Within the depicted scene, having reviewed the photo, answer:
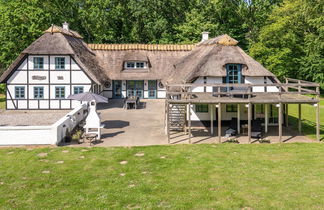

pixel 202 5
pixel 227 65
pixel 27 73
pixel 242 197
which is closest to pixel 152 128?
pixel 227 65

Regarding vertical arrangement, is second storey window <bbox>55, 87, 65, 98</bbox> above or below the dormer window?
below

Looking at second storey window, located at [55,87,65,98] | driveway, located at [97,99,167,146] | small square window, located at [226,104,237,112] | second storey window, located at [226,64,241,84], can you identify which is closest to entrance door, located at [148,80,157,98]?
driveway, located at [97,99,167,146]

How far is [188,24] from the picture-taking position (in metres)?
43.2

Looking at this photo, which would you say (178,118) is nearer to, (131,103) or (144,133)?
(144,133)

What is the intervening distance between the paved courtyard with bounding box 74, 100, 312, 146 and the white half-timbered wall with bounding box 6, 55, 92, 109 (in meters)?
4.80

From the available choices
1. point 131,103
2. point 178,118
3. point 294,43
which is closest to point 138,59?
point 131,103

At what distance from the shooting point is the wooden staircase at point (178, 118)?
19406 mm

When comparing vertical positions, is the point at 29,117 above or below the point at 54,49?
below

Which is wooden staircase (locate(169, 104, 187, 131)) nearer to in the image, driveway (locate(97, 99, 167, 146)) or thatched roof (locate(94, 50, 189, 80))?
driveway (locate(97, 99, 167, 146))

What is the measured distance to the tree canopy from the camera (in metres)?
34.9

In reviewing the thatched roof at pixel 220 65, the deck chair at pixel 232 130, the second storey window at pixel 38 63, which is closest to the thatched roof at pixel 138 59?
the second storey window at pixel 38 63

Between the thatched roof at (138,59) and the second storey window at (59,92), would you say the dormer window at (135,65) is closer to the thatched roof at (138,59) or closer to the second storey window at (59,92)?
the thatched roof at (138,59)

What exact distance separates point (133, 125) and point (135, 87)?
15.2 meters

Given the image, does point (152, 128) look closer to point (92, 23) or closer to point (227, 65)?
point (227, 65)
